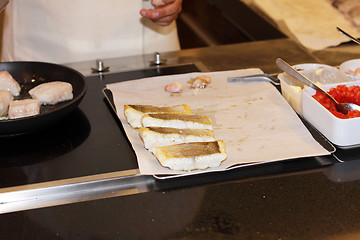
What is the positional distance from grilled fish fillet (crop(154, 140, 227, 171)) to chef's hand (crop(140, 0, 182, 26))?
81cm

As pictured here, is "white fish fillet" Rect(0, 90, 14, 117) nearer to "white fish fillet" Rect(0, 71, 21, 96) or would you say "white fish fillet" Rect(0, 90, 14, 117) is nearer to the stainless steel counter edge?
"white fish fillet" Rect(0, 71, 21, 96)

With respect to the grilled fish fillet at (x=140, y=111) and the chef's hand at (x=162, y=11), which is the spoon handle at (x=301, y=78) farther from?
the chef's hand at (x=162, y=11)

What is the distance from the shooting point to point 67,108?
118 cm

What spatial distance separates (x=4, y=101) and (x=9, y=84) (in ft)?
0.38

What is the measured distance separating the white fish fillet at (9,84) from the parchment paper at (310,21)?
→ 1144mm

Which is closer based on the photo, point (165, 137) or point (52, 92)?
point (165, 137)

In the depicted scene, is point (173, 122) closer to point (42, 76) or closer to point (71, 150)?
point (71, 150)

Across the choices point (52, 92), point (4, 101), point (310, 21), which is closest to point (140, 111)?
point (52, 92)

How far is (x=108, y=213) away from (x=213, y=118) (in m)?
0.47

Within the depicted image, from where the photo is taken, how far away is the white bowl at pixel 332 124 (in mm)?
1102

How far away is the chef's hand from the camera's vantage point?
67.9 inches

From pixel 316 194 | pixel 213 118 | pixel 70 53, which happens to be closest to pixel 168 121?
pixel 213 118

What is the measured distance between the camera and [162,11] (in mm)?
1732

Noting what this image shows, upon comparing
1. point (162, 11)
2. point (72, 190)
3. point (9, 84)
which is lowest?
point (72, 190)
